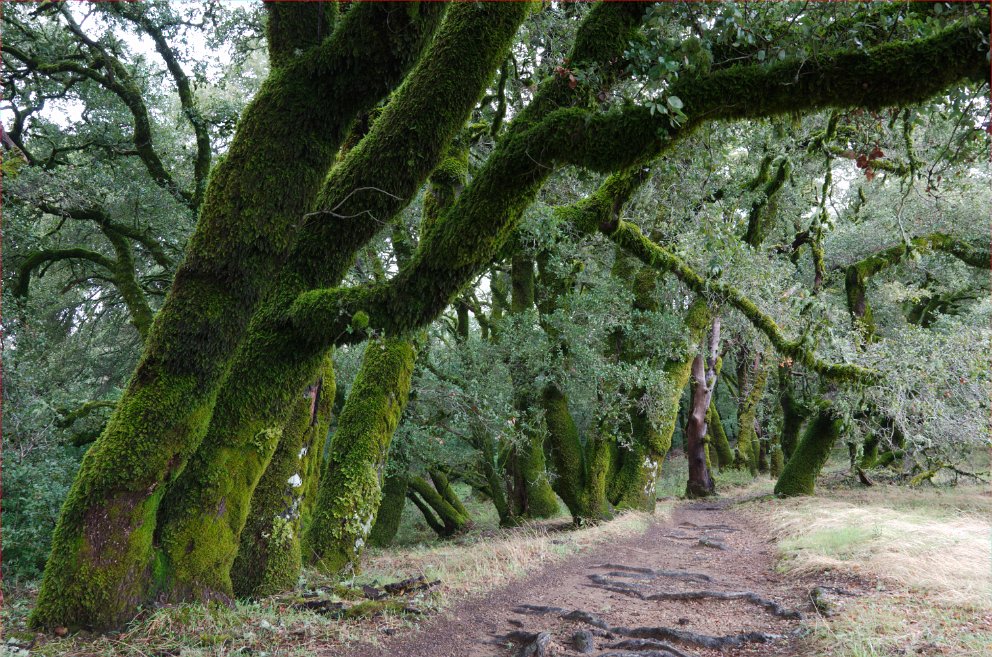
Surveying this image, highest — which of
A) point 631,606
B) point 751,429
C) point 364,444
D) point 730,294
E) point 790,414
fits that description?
point 730,294

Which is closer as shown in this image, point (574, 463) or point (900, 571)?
point (900, 571)

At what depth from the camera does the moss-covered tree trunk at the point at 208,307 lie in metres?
4.08

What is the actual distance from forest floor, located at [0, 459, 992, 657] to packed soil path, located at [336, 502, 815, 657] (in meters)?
0.02

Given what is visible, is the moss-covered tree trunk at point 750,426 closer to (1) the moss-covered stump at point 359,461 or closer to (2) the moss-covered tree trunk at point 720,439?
(2) the moss-covered tree trunk at point 720,439

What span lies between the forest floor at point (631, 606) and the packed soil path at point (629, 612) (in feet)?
0.06

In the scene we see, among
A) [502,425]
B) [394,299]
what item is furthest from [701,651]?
[502,425]

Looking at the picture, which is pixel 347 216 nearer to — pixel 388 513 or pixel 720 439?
pixel 388 513

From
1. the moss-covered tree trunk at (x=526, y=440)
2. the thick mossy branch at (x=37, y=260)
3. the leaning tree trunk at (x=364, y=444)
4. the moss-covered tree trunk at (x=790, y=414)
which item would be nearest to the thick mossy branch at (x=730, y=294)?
the leaning tree trunk at (x=364, y=444)

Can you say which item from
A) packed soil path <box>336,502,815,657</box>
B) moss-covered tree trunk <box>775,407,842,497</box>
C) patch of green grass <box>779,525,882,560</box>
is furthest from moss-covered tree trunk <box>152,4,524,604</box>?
moss-covered tree trunk <box>775,407,842,497</box>

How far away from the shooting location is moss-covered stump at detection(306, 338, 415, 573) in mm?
6676

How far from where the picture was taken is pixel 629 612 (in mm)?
5855

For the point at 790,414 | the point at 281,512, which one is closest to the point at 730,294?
the point at 281,512

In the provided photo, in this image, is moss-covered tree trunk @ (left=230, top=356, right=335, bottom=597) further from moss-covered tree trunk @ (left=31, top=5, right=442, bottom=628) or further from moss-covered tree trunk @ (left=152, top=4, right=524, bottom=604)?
moss-covered tree trunk @ (left=31, top=5, right=442, bottom=628)

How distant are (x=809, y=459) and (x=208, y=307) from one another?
45.3ft
